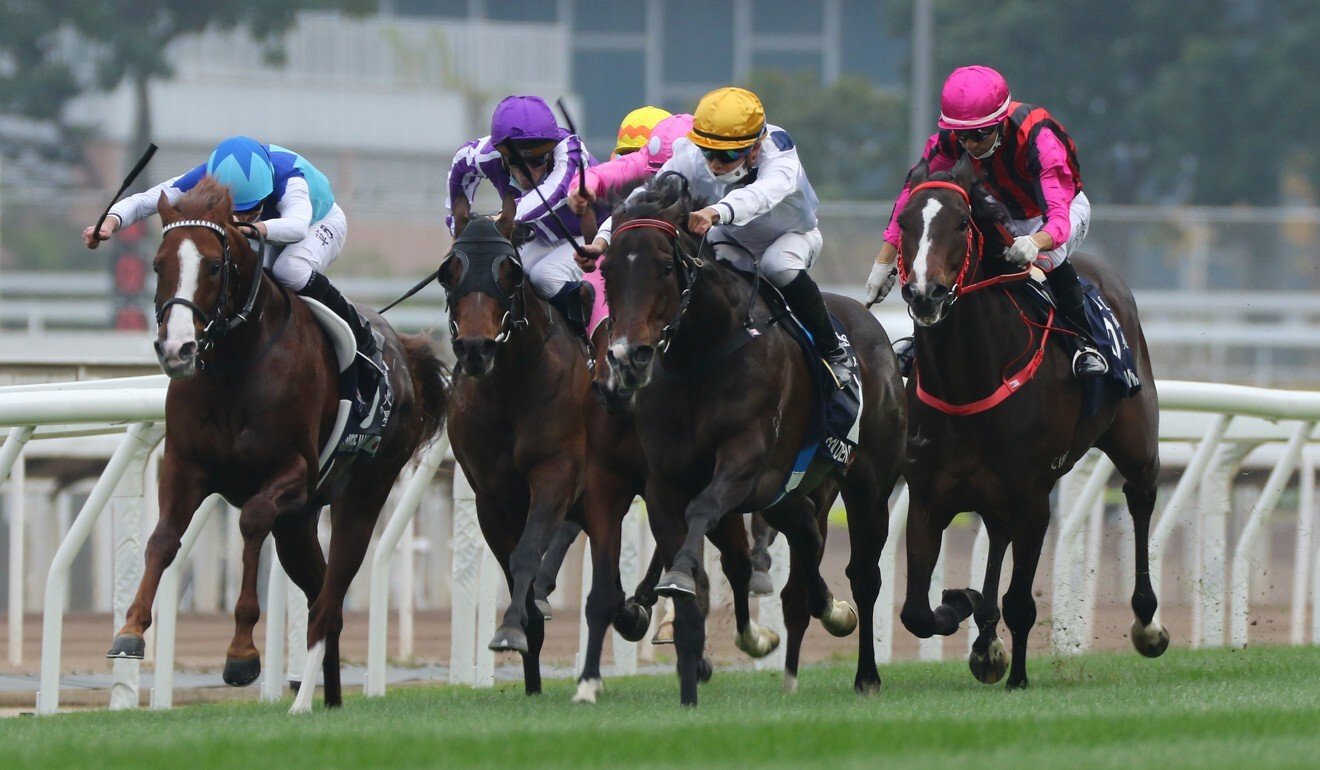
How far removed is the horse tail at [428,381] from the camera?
8.42 meters

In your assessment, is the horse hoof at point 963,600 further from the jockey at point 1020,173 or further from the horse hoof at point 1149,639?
the horse hoof at point 1149,639

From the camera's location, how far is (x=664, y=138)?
7.90 m

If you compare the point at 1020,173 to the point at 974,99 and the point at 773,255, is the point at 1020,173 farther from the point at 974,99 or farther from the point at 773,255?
the point at 773,255

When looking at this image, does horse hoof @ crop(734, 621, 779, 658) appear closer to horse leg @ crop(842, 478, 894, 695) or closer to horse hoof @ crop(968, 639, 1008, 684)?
horse leg @ crop(842, 478, 894, 695)

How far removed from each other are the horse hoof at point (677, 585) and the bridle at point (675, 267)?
2.10 ft

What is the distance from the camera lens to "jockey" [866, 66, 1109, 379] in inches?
289

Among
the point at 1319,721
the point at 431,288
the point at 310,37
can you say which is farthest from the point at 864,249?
the point at 310,37

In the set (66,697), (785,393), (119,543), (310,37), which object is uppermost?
(310,37)

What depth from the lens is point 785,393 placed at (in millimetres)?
6887

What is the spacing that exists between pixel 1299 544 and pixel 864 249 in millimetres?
6058

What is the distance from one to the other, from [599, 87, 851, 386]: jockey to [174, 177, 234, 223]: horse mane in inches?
47.2

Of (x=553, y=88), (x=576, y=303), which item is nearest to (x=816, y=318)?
(x=576, y=303)

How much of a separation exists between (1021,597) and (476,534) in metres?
2.39

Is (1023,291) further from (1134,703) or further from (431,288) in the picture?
(431,288)
